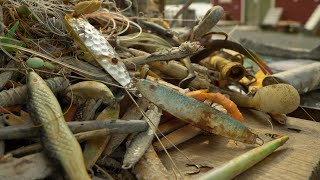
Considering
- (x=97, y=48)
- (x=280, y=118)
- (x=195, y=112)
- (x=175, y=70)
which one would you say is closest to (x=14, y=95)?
(x=97, y=48)

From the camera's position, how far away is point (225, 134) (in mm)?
1507

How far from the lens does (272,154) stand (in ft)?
4.95

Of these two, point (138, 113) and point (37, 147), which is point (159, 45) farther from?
point (37, 147)

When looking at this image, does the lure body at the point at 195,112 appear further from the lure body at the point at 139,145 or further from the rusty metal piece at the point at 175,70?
the rusty metal piece at the point at 175,70

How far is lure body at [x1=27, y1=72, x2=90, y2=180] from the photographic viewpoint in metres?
1.11

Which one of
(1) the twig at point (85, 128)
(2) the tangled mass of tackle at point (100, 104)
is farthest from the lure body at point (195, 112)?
(1) the twig at point (85, 128)

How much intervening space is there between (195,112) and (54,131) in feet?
1.88

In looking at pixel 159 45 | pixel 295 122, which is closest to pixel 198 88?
pixel 159 45

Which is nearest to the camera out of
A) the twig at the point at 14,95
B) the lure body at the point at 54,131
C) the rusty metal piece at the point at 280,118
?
the lure body at the point at 54,131

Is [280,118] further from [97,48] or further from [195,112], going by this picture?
[97,48]

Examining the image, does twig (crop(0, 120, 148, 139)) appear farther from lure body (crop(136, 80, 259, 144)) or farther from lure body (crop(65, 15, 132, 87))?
lure body (crop(65, 15, 132, 87))

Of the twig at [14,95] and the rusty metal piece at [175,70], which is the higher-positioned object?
the twig at [14,95]

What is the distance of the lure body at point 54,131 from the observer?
3.63ft

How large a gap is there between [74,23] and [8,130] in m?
0.62
